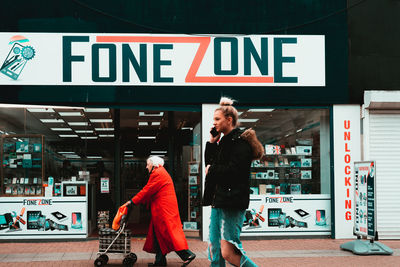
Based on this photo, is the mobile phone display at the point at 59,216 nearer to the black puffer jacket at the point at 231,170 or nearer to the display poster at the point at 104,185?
the display poster at the point at 104,185

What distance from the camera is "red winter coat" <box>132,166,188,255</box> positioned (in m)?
7.71

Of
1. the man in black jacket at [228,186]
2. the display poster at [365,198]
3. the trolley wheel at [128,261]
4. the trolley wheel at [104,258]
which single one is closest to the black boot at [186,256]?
the trolley wheel at [128,261]

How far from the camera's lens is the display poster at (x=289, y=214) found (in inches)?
431

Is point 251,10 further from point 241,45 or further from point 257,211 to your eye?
point 257,211

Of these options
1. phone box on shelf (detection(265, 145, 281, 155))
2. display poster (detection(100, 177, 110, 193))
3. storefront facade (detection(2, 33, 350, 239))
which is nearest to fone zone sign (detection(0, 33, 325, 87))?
storefront facade (detection(2, 33, 350, 239))

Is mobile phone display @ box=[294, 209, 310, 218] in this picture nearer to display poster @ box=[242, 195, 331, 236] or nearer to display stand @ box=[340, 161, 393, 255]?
display poster @ box=[242, 195, 331, 236]

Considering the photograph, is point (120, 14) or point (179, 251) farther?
point (120, 14)

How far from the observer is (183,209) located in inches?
438

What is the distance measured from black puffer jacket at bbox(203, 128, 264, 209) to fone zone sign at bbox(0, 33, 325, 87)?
5.72m

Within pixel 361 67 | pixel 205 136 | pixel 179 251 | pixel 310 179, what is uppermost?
pixel 361 67

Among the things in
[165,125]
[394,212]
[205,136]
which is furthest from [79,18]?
[394,212]

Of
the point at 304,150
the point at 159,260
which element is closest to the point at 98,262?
the point at 159,260

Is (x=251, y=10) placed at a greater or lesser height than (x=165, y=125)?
greater

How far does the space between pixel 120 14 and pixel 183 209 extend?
443 cm
